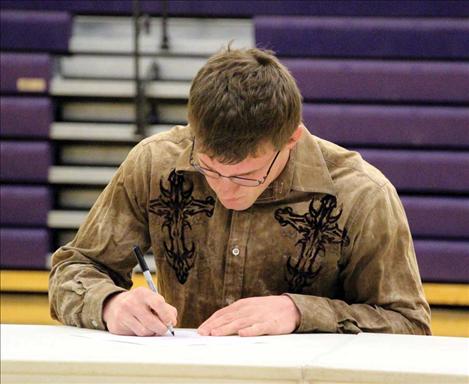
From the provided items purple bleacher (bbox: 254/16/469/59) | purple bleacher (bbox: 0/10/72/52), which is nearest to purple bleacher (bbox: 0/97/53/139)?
purple bleacher (bbox: 0/10/72/52)

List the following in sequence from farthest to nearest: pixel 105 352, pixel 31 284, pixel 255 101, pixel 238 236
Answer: pixel 31 284
pixel 238 236
pixel 255 101
pixel 105 352

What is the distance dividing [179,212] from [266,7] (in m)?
2.97

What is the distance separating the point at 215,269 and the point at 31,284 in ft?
9.18

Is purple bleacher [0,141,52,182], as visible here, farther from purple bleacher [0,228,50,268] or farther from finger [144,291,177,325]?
finger [144,291,177,325]

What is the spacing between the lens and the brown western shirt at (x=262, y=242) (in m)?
1.59

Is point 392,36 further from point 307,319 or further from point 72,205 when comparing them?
point 307,319

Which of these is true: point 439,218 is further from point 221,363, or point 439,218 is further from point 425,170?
point 221,363

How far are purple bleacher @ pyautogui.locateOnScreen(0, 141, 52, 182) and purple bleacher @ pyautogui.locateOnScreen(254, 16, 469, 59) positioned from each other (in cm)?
118

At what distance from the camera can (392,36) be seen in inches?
170

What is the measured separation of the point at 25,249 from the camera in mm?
4344

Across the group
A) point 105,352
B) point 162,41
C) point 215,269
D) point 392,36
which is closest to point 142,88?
point 162,41

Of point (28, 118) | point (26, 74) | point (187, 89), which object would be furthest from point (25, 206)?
point (187, 89)

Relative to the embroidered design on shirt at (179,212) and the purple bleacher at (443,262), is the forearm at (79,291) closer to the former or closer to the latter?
the embroidered design on shirt at (179,212)

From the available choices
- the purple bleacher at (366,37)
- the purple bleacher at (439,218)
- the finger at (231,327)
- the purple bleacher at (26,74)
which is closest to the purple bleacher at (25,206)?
the purple bleacher at (26,74)
